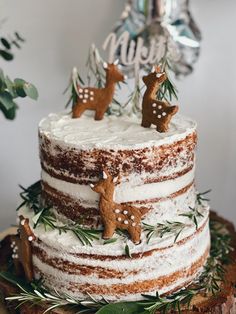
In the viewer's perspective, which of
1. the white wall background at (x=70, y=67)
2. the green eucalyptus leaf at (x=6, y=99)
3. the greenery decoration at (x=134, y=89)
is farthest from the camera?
the white wall background at (x=70, y=67)

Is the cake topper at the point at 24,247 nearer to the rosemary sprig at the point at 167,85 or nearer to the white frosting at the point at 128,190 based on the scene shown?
the white frosting at the point at 128,190

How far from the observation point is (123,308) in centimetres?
125

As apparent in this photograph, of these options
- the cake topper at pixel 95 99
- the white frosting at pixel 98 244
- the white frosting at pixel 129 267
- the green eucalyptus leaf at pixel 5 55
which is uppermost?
the green eucalyptus leaf at pixel 5 55

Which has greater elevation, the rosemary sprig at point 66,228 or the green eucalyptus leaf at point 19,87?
the green eucalyptus leaf at point 19,87

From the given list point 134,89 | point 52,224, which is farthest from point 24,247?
point 134,89

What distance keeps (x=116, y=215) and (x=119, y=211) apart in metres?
0.01

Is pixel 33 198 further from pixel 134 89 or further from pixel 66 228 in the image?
pixel 134 89

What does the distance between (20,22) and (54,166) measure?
840mm

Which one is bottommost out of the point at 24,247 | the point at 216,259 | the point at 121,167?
the point at 216,259

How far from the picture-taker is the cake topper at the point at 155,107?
1.36 m

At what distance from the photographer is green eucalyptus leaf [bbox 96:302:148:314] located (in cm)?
124

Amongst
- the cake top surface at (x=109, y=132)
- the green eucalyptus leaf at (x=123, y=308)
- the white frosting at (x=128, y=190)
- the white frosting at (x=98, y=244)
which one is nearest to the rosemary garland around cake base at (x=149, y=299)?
the green eucalyptus leaf at (x=123, y=308)

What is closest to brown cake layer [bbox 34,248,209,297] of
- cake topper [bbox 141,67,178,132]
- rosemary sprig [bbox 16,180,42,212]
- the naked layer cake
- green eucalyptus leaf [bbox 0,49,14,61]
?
the naked layer cake

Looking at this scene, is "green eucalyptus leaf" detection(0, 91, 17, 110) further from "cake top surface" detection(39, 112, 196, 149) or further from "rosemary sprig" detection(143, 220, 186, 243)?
"rosemary sprig" detection(143, 220, 186, 243)
